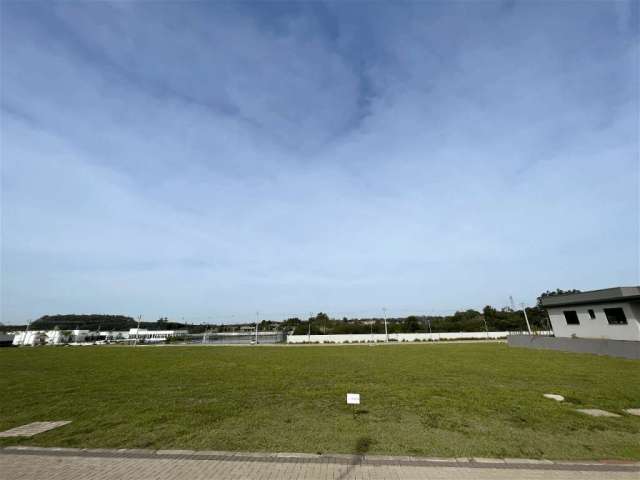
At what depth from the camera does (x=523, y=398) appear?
10.7 meters

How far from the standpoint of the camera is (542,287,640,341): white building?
78.9ft

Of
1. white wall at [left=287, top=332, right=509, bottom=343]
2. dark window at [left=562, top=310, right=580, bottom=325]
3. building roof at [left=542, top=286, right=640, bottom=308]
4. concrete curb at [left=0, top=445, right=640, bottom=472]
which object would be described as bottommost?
concrete curb at [left=0, top=445, right=640, bottom=472]

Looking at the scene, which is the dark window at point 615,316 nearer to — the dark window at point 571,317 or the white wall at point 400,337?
the dark window at point 571,317

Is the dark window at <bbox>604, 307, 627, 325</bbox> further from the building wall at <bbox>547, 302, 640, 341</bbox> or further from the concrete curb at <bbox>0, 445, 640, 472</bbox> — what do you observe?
the concrete curb at <bbox>0, 445, 640, 472</bbox>

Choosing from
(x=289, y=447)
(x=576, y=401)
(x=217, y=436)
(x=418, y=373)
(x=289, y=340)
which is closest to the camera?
(x=289, y=447)

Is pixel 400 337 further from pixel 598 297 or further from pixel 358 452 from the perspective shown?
pixel 358 452

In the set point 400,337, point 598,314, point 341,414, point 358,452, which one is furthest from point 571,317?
point 400,337

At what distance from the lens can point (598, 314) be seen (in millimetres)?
27250

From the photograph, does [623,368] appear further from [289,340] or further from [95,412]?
[289,340]

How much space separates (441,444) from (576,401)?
687cm

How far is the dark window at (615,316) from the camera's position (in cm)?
2486

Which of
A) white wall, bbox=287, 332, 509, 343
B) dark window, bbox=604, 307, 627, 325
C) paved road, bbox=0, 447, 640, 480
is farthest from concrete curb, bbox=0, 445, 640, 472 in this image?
white wall, bbox=287, 332, 509, 343

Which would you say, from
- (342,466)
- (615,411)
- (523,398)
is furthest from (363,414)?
(615,411)

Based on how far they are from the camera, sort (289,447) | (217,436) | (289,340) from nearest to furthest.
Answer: (289,447) → (217,436) → (289,340)
